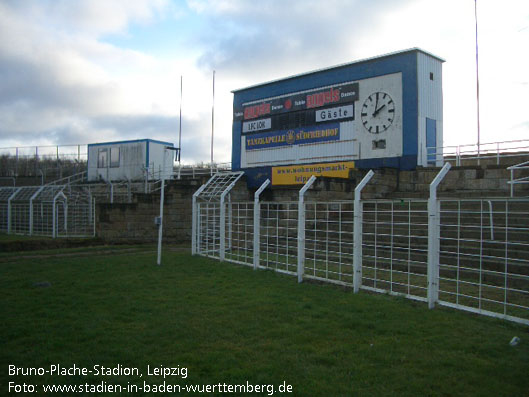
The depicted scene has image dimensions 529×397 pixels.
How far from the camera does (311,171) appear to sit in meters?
18.5

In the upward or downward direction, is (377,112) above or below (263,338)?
above

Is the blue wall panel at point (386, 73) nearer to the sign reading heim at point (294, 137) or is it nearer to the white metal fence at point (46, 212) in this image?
the sign reading heim at point (294, 137)

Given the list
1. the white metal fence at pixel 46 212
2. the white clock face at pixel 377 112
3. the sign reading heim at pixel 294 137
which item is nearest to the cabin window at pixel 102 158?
the white metal fence at pixel 46 212

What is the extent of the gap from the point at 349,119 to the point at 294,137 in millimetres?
2870

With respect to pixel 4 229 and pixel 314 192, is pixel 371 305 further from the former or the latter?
pixel 4 229

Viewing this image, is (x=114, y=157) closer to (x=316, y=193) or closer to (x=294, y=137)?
(x=294, y=137)

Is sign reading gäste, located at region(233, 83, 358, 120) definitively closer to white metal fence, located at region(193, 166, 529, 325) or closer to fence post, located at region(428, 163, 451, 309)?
white metal fence, located at region(193, 166, 529, 325)

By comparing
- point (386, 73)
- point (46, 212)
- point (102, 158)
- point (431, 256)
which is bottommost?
point (431, 256)

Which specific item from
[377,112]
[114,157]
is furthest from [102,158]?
[377,112]

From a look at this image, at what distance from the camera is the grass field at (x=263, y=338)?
426cm

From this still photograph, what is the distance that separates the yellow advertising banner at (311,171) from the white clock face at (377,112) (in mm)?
1629

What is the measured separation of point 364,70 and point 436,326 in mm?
14060

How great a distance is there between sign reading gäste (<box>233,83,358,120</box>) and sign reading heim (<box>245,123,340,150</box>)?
964 millimetres

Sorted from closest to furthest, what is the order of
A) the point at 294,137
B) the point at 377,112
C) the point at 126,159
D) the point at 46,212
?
the point at 377,112, the point at 46,212, the point at 294,137, the point at 126,159
